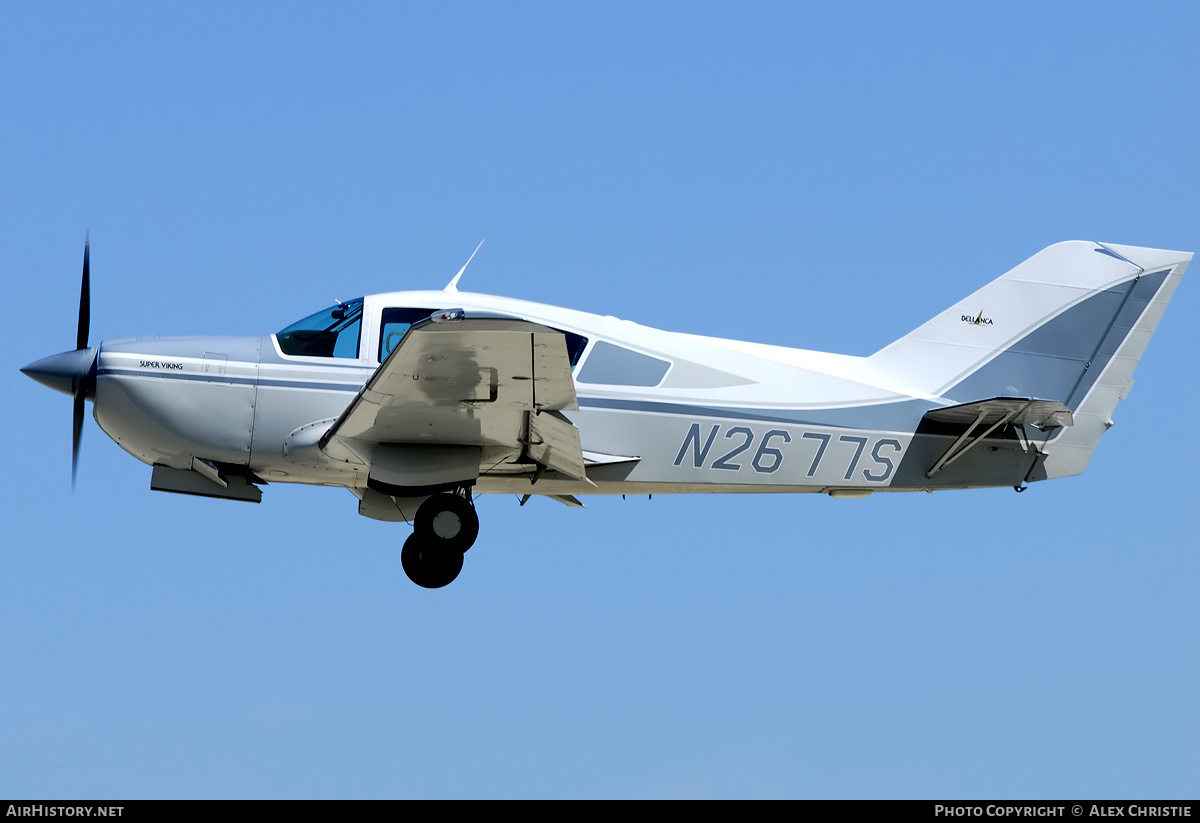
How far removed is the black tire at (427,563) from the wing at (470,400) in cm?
65

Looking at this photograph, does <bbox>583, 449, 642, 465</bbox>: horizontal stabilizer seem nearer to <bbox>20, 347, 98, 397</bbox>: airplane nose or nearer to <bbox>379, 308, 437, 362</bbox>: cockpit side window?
<bbox>379, 308, 437, 362</bbox>: cockpit side window

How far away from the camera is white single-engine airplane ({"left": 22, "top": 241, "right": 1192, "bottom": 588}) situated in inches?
460

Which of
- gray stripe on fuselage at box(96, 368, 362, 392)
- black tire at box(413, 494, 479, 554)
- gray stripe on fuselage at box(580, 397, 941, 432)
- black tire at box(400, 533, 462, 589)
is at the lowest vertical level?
black tire at box(400, 533, 462, 589)

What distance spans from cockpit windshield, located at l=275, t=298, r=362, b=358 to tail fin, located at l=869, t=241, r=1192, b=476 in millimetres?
5285

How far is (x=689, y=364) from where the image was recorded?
1234cm

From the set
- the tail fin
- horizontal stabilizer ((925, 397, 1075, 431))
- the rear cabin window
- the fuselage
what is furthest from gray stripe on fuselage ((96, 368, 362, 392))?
horizontal stabilizer ((925, 397, 1075, 431))

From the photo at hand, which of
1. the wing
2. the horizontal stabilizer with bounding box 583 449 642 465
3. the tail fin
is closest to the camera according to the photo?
the wing

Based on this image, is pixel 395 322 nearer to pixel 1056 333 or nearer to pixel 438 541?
pixel 438 541

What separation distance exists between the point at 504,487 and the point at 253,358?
2.74 meters

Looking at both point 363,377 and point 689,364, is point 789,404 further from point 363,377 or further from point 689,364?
point 363,377

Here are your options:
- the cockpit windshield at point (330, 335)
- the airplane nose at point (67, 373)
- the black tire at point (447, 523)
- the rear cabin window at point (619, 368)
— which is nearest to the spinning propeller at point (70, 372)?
the airplane nose at point (67, 373)
